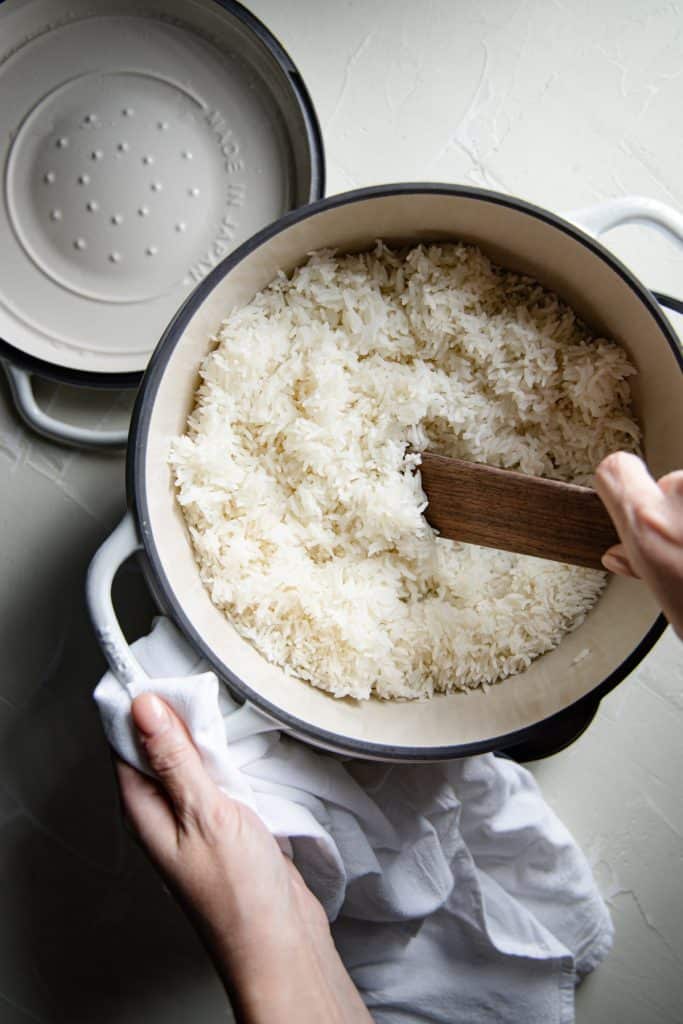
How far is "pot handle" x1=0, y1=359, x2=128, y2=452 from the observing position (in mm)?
1047

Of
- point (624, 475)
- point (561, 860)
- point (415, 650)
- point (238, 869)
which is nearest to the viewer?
point (624, 475)

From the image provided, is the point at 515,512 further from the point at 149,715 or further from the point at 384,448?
the point at 149,715

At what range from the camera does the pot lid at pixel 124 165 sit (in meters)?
1.04

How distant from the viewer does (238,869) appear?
2.63ft

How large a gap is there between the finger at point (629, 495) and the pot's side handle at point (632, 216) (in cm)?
31

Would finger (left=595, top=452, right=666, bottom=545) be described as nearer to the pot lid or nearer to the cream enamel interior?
the cream enamel interior

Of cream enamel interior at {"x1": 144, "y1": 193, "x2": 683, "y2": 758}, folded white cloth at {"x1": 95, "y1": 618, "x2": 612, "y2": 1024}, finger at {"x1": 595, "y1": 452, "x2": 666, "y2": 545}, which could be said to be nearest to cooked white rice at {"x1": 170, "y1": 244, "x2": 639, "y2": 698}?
cream enamel interior at {"x1": 144, "y1": 193, "x2": 683, "y2": 758}

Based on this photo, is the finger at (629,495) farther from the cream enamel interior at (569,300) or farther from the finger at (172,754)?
the finger at (172,754)

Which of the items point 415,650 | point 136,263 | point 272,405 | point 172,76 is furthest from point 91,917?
point 172,76

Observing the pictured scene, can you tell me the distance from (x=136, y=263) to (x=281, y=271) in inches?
9.4

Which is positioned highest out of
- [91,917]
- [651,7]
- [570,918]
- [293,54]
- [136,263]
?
[651,7]

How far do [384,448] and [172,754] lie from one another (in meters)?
0.38

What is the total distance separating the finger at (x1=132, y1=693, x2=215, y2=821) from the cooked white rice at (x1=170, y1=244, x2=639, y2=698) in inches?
5.4

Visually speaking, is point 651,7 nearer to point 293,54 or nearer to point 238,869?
point 293,54
